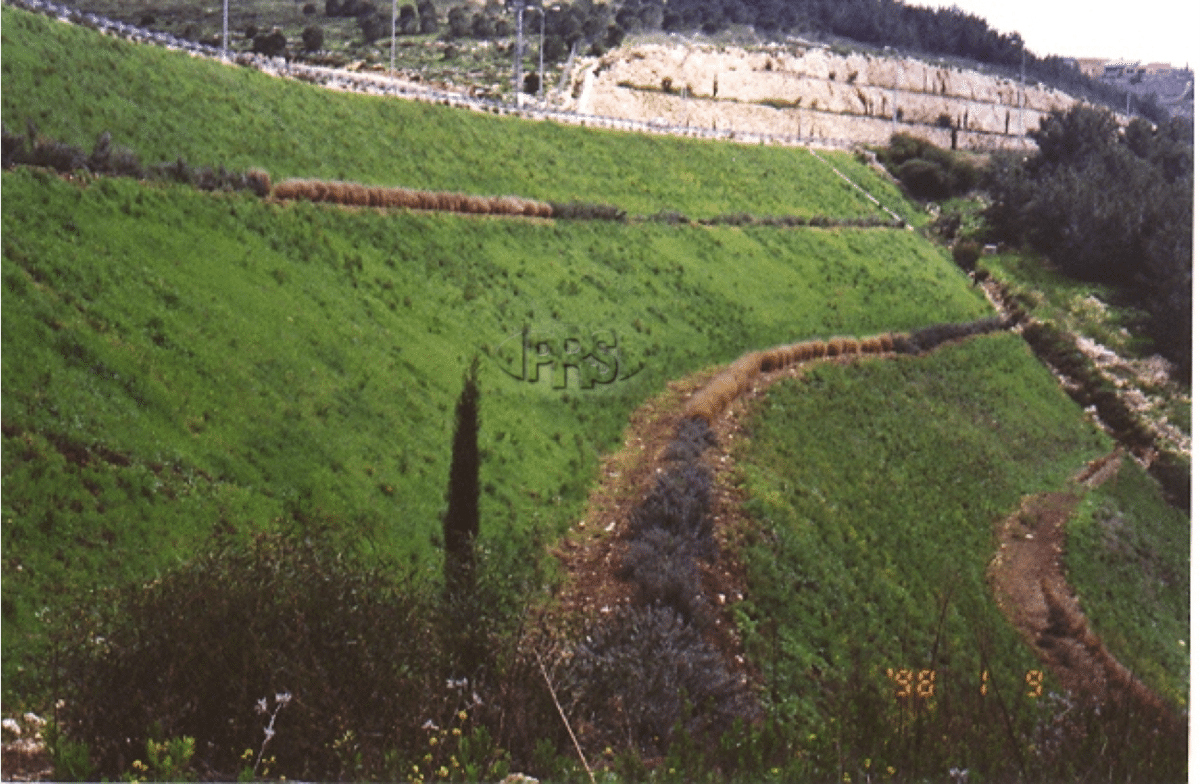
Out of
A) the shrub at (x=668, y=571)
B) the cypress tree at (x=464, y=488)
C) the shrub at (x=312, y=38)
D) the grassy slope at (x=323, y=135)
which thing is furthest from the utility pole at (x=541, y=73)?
the cypress tree at (x=464, y=488)

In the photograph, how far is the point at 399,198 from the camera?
94.7ft

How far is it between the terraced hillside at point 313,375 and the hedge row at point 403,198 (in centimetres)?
70

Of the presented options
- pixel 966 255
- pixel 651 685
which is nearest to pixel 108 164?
pixel 651 685

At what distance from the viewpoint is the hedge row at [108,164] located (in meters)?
19.7

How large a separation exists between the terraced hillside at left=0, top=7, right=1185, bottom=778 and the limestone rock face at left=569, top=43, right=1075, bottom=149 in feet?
157

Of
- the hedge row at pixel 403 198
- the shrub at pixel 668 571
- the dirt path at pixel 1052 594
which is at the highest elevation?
the hedge row at pixel 403 198

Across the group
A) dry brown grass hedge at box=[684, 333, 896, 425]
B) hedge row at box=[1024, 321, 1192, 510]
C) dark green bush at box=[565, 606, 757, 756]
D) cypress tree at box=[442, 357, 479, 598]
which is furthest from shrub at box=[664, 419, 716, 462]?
hedge row at box=[1024, 321, 1192, 510]

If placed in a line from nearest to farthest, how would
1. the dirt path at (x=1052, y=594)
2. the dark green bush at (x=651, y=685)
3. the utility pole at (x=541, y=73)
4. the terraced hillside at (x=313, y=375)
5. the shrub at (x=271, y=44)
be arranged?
the terraced hillside at (x=313, y=375), the dark green bush at (x=651, y=685), the dirt path at (x=1052, y=594), the shrub at (x=271, y=44), the utility pole at (x=541, y=73)

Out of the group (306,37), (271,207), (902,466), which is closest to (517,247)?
(271,207)

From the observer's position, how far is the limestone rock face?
89125 mm

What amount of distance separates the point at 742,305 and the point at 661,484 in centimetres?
1739

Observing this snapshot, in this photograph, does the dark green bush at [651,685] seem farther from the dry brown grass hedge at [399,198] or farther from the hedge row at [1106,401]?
the dry brown grass hedge at [399,198]

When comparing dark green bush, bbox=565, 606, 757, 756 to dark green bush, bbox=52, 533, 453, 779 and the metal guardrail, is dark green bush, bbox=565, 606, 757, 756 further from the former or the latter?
the metal guardrail

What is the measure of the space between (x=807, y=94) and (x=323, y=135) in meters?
78.1
